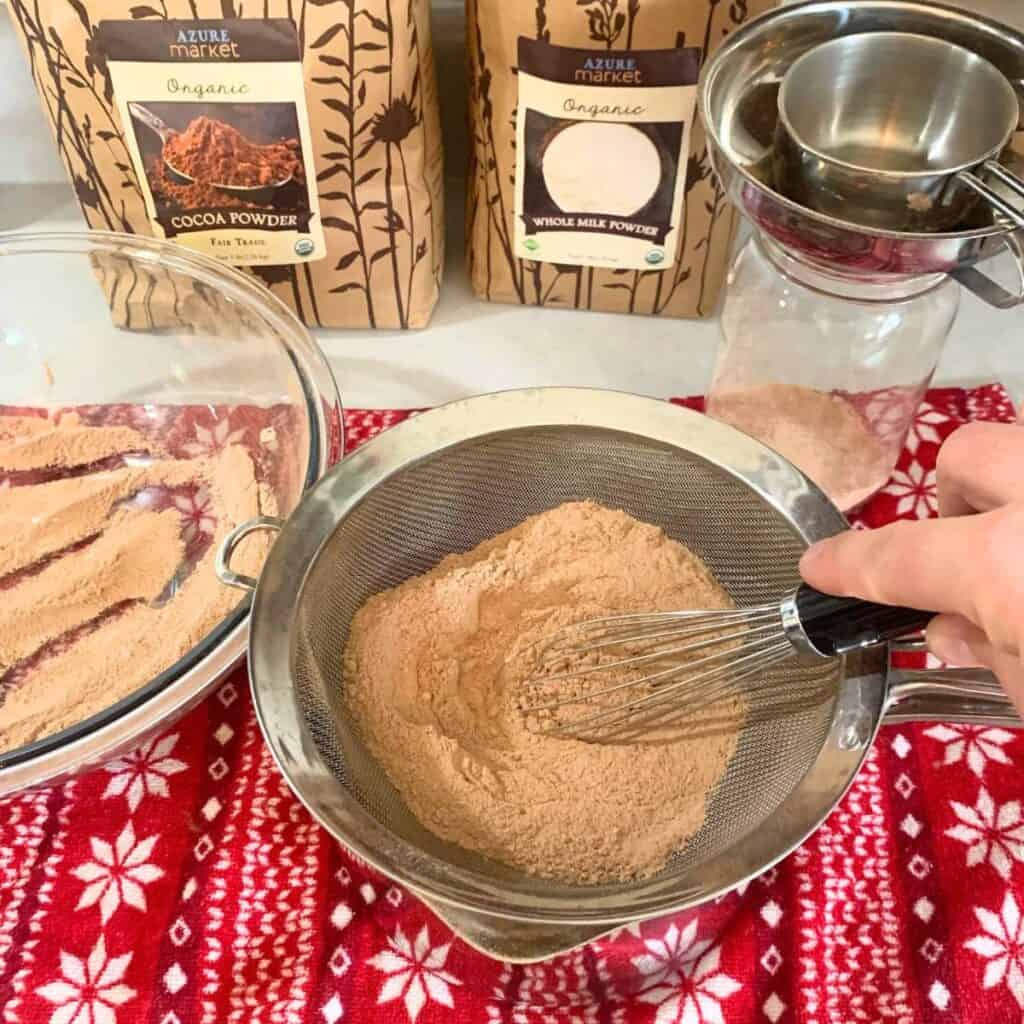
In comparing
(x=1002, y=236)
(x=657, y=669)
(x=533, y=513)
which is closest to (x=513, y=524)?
(x=533, y=513)

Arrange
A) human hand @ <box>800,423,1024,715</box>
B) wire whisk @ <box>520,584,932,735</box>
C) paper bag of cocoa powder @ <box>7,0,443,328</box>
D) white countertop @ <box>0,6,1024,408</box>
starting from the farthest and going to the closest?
1. white countertop @ <box>0,6,1024,408</box>
2. paper bag of cocoa powder @ <box>7,0,443,328</box>
3. wire whisk @ <box>520,584,932,735</box>
4. human hand @ <box>800,423,1024,715</box>

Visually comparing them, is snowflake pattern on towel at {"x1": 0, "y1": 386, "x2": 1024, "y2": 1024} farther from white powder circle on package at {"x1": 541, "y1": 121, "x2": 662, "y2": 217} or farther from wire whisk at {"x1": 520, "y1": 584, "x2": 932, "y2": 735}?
white powder circle on package at {"x1": 541, "y1": 121, "x2": 662, "y2": 217}

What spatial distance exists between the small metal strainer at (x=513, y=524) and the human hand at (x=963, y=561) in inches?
3.4

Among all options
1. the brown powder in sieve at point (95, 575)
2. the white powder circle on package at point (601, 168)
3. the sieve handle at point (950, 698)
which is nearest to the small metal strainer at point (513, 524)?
the sieve handle at point (950, 698)

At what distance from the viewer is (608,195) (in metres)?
0.82

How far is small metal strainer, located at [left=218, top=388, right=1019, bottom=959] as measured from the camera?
1.70 ft

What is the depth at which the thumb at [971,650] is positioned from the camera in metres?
0.45

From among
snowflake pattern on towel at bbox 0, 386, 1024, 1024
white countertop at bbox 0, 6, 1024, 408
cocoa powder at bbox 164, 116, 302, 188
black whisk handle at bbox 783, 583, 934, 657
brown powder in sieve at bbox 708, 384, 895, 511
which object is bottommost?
snowflake pattern on towel at bbox 0, 386, 1024, 1024

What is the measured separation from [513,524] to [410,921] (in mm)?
282

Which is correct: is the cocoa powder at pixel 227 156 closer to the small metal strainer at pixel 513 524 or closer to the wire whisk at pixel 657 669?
the small metal strainer at pixel 513 524

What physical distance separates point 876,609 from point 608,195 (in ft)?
1.46

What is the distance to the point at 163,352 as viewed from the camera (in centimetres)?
87

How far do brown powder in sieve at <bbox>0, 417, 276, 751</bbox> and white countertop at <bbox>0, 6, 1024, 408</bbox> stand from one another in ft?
0.57

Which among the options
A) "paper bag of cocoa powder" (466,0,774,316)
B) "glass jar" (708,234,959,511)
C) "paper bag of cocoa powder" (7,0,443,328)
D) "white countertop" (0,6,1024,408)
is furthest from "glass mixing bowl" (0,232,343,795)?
"glass jar" (708,234,959,511)
